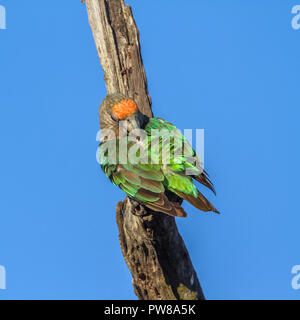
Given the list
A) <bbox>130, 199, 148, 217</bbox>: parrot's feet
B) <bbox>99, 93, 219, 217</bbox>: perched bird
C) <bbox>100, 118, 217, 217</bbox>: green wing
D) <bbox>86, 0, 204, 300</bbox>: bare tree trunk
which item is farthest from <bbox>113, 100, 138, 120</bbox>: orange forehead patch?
<bbox>130, 199, 148, 217</bbox>: parrot's feet

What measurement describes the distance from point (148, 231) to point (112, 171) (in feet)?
2.33

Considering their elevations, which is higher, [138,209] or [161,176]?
[161,176]

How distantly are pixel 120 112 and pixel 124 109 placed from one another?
0.06 m

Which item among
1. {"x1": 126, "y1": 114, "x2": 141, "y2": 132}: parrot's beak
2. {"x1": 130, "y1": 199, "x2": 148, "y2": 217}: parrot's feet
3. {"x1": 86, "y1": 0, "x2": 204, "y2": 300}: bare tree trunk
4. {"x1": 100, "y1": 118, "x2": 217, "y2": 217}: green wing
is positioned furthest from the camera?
{"x1": 126, "y1": 114, "x2": 141, "y2": 132}: parrot's beak

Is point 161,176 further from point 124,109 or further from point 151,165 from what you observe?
point 124,109

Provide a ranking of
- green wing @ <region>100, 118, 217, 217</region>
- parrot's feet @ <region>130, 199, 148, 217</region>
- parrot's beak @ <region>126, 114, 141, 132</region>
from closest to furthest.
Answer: green wing @ <region>100, 118, 217, 217</region> → parrot's feet @ <region>130, 199, 148, 217</region> → parrot's beak @ <region>126, 114, 141, 132</region>

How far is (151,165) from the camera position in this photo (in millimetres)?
4676

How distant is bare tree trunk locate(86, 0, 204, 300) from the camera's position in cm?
490

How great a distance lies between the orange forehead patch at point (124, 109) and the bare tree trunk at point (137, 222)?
0.54 meters

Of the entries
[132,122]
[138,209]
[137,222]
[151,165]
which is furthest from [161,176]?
[132,122]

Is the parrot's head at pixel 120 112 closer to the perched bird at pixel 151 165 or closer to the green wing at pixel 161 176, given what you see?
the perched bird at pixel 151 165

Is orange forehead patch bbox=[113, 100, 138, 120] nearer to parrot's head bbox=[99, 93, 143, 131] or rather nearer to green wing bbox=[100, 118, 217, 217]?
parrot's head bbox=[99, 93, 143, 131]
